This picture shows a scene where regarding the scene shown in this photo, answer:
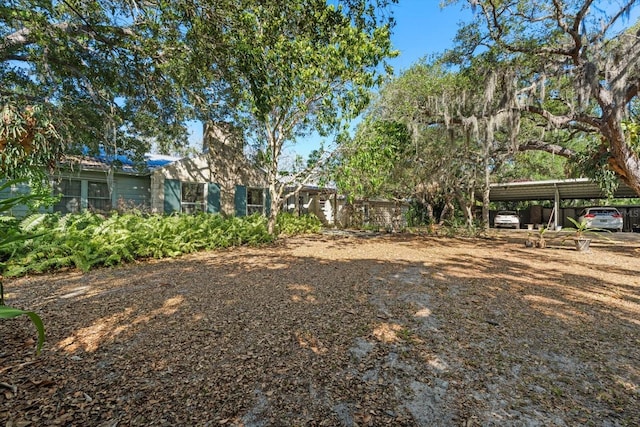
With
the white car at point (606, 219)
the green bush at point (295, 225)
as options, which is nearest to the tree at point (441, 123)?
the green bush at point (295, 225)

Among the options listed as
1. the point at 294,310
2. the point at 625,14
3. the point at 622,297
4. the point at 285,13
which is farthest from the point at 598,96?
the point at 294,310

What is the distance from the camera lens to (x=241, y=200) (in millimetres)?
12891

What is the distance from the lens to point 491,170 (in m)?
12.9

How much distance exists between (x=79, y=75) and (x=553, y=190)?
864 inches

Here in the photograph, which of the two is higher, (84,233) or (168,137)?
(168,137)

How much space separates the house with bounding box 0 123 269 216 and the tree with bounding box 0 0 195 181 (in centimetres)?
150

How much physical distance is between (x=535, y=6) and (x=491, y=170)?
664cm

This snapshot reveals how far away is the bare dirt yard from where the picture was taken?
5.93ft

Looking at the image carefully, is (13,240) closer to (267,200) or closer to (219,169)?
(219,169)

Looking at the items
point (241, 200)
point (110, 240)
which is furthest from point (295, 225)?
point (110, 240)

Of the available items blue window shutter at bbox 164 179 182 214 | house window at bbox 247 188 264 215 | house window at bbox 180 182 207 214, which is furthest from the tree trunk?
blue window shutter at bbox 164 179 182 214

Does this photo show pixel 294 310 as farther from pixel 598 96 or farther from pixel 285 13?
pixel 598 96

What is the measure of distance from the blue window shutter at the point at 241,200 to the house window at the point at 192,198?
1.35 meters

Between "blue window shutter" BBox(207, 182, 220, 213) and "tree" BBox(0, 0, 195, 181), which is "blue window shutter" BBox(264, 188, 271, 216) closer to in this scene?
Answer: "blue window shutter" BBox(207, 182, 220, 213)
